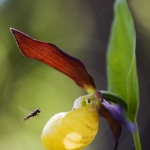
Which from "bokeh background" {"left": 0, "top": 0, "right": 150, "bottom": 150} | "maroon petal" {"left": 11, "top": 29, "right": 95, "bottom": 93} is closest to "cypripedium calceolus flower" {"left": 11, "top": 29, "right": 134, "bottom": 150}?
"maroon petal" {"left": 11, "top": 29, "right": 95, "bottom": 93}

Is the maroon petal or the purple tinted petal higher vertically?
the maroon petal

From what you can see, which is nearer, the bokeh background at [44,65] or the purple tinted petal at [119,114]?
the purple tinted petal at [119,114]

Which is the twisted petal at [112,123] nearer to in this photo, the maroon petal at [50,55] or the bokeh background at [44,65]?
the maroon petal at [50,55]

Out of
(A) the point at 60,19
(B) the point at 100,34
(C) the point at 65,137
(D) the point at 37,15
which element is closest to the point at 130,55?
(C) the point at 65,137

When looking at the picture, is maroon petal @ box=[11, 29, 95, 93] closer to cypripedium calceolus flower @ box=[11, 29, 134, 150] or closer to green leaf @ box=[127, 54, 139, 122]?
cypripedium calceolus flower @ box=[11, 29, 134, 150]

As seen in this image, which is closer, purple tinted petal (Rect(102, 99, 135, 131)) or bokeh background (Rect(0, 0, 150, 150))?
purple tinted petal (Rect(102, 99, 135, 131))

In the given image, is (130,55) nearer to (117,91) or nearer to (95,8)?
(117,91)

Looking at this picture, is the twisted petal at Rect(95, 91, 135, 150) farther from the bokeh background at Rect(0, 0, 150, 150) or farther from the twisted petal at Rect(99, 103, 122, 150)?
the bokeh background at Rect(0, 0, 150, 150)

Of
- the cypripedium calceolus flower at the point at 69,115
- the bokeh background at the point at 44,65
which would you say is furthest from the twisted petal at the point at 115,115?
the bokeh background at the point at 44,65
